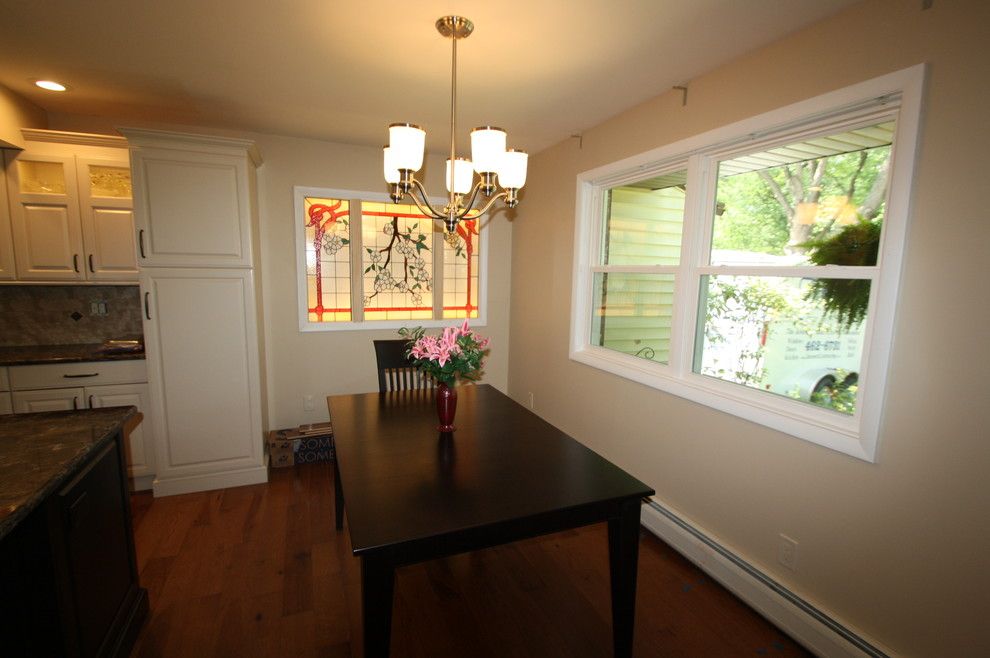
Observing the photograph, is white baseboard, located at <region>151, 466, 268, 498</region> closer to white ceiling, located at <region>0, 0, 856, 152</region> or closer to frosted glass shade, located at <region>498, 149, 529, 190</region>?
white ceiling, located at <region>0, 0, 856, 152</region>

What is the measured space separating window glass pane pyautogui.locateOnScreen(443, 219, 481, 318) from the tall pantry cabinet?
5.18 ft

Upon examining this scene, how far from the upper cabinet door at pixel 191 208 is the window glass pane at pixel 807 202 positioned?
2814 millimetres

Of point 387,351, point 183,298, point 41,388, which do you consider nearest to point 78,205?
point 183,298

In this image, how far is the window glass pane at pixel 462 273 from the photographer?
4016mm

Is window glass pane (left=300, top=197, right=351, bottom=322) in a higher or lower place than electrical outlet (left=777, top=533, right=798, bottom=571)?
higher

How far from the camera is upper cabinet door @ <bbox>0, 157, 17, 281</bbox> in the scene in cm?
265

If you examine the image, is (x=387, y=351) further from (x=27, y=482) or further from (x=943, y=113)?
(x=943, y=113)

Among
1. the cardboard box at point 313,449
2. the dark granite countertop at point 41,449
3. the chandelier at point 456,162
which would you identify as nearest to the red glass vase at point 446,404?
the chandelier at point 456,162

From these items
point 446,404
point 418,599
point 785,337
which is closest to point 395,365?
point 446,404

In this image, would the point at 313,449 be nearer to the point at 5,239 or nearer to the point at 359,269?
the point at 359,269

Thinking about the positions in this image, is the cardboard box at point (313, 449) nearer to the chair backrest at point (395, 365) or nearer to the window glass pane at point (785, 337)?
the chair backrest at point (395, 365)

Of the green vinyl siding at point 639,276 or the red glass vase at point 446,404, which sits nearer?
the red glass vase at point 446,404

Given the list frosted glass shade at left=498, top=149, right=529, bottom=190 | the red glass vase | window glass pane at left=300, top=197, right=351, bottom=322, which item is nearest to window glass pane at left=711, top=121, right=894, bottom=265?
frosted glass shade at left=498, top=149, right=529, bottom=190

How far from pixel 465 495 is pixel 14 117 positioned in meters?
3.42
